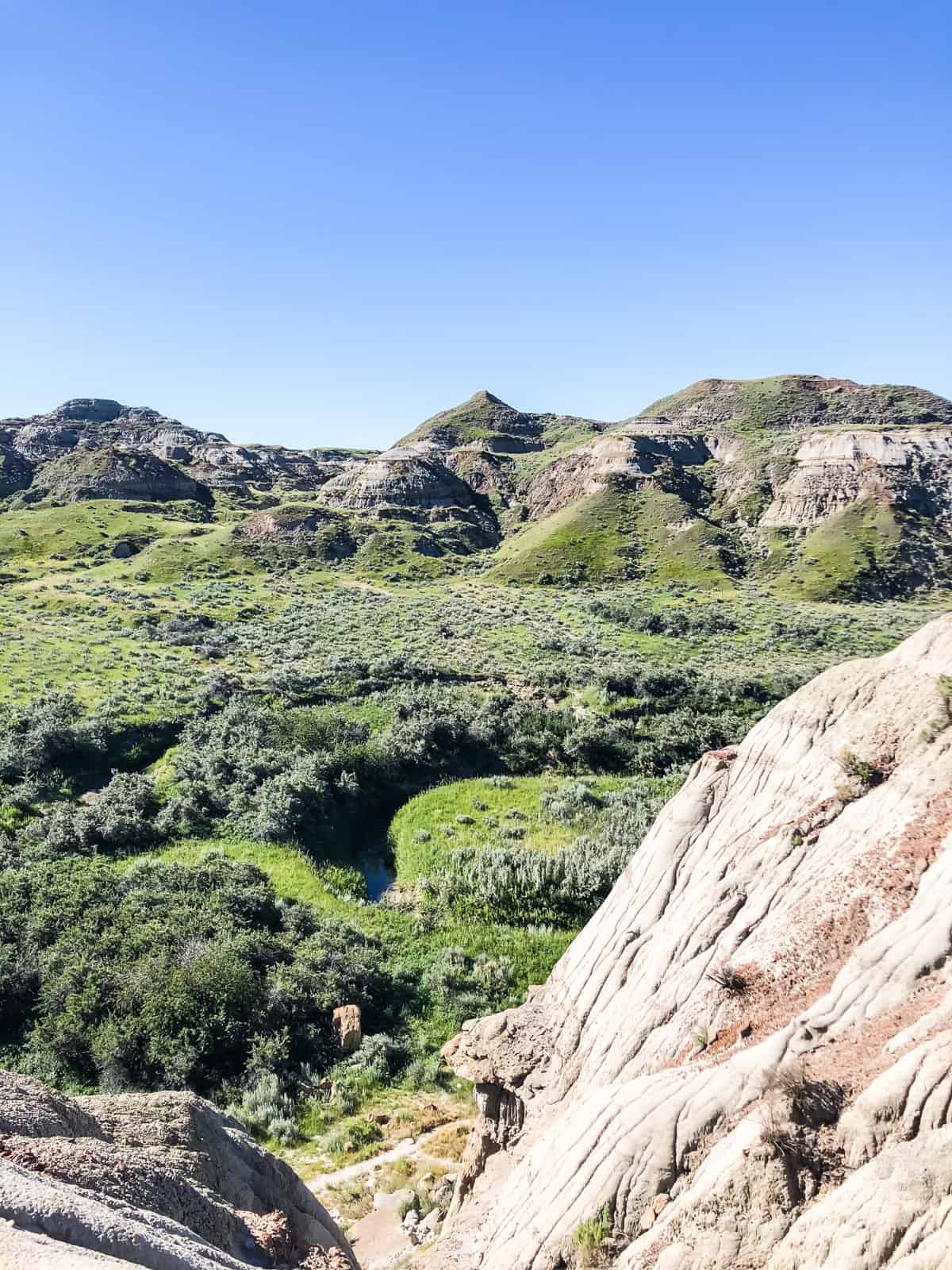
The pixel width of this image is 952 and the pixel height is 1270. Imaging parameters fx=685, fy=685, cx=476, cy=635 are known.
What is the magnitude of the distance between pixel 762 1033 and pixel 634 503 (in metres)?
120

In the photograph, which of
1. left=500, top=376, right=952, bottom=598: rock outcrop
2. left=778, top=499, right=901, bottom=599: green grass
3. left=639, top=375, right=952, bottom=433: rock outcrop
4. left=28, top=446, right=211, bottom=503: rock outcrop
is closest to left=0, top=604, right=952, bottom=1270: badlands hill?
left=778, top=499, right=901, bottom=599: green grass

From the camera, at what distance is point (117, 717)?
39750mm

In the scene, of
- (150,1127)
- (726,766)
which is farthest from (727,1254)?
(726,766)

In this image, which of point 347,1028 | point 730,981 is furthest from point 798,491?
point 730,981

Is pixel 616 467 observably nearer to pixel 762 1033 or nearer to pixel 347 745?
pixel 347 745

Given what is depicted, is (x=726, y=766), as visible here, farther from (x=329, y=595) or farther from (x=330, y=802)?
(x=329, y=595)

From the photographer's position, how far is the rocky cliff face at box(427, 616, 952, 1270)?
6645 millimetres

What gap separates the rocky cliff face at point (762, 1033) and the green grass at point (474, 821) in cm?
1573

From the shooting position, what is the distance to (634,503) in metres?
123

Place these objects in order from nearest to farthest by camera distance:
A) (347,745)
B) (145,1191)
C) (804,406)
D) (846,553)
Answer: (145,1191), (347,745), (846,553), (804,406)

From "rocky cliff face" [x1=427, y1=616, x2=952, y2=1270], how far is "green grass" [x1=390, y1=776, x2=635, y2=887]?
1573cm

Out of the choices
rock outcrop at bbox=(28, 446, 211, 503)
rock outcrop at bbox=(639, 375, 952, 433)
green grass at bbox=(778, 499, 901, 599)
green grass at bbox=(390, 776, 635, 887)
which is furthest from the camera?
rock outcrop at bbox=(639, 375, 952, 433)

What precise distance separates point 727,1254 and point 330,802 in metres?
28.5

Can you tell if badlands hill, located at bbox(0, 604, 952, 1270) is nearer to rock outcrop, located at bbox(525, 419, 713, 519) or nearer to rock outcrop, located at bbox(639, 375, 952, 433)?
rock outcrop, located at bbox(525, 419, 713, 519)
